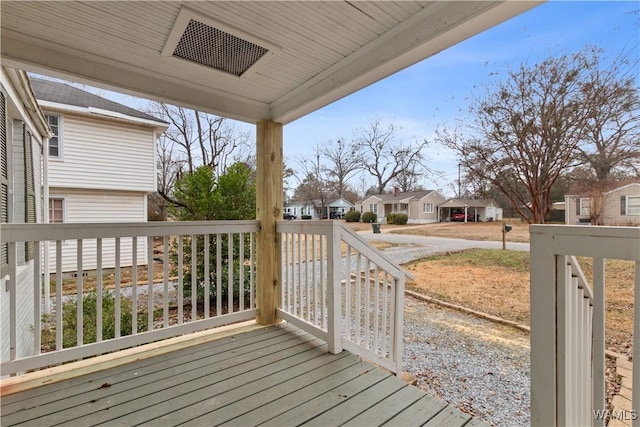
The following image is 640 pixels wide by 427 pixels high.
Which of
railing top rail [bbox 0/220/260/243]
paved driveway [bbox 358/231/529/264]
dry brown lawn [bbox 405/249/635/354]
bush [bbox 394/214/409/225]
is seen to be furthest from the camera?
bush [bbox 394/214/409/225]

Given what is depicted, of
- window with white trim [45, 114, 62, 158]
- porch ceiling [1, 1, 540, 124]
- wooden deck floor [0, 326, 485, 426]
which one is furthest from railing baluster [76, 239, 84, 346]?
window with white trim [45, 114, 62, 158]

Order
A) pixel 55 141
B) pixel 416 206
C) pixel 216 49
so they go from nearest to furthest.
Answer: pixel 216 49 < pixel 55 141 < pixel 416 206

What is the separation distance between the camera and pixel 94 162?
21.8ft

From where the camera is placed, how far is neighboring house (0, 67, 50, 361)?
2.87 m

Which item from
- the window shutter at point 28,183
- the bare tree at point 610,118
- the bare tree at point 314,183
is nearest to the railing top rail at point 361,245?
the bare tree at point 610,118

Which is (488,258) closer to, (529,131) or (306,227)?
(529,131)

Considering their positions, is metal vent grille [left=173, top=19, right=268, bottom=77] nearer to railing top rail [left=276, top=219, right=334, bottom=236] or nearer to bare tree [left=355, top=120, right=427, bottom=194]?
railing top rail [left=276, top=219, right=334, bottom=236]

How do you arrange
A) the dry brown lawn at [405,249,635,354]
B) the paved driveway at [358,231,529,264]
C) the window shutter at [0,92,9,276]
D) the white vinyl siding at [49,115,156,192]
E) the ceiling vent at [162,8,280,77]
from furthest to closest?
the paved driveway at [358,231,529,264], the white vinyl siding at [49,115,156,192], the dry brown lawn at [405,249,635,354], the window shutter at [0,92,9,276], the ceiling vent at [162,8,280,77]

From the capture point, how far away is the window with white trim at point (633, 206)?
84.0 inches

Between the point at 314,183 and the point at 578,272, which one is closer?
the point at 578,272

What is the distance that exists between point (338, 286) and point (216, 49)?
1.85m

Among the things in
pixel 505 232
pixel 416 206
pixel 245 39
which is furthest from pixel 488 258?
pixel 416 206

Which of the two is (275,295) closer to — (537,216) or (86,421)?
(86,421)

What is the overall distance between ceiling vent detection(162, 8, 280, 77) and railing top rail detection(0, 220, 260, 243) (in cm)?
127
